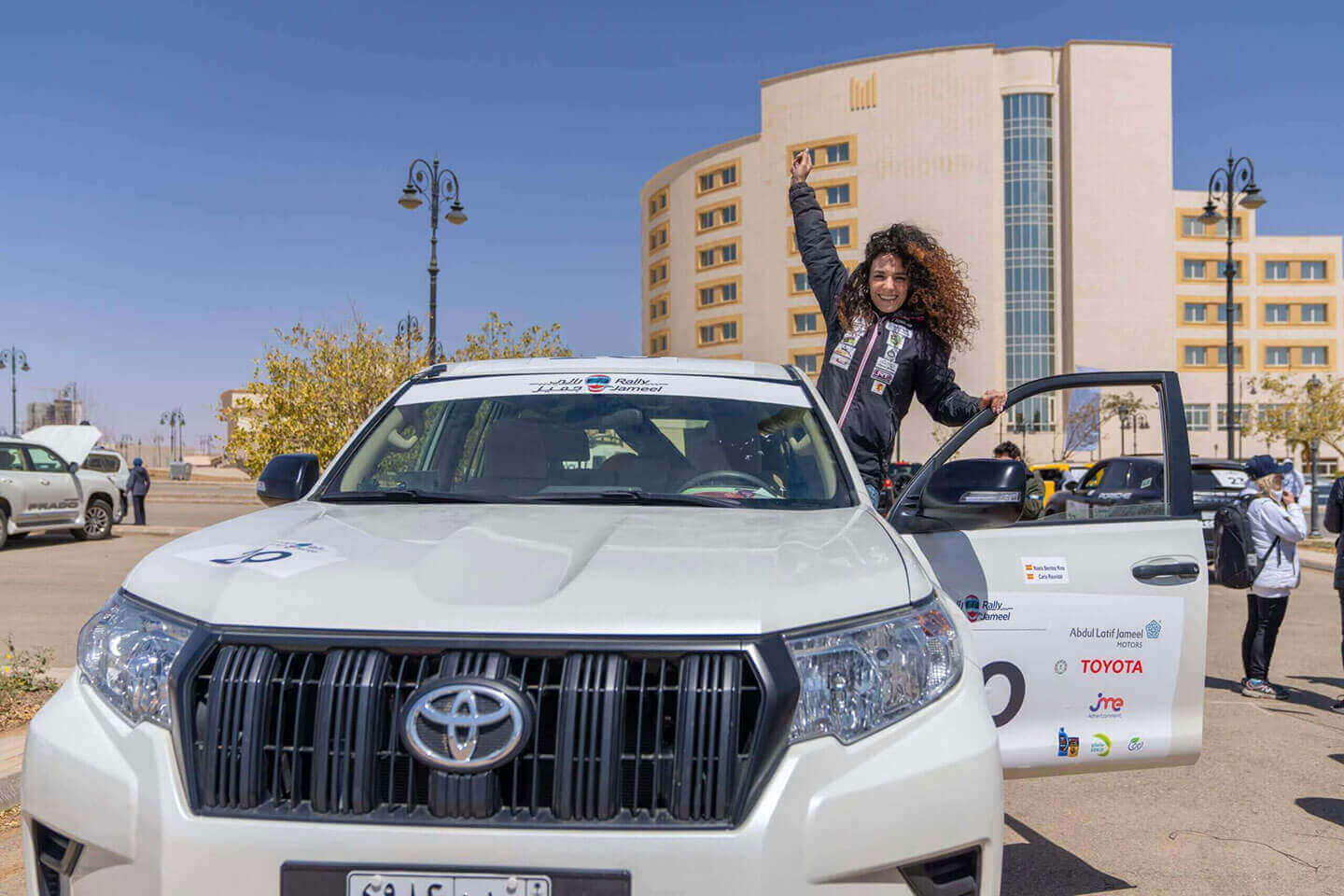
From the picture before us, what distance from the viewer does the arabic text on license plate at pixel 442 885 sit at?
1910 mm

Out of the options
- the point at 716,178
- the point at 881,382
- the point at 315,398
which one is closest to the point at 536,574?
the point at 881,382

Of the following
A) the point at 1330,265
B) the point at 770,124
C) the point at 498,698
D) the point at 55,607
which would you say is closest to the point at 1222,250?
the point at 1330,265

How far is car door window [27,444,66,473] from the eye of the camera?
18594 mm

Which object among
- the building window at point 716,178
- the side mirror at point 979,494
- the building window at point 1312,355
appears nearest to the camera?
the side mirror at point 979,494

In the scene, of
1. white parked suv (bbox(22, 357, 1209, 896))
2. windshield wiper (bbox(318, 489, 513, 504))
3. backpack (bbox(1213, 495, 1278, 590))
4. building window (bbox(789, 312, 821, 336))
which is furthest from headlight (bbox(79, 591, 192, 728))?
building window (bbox(789, 312, 821, 336))

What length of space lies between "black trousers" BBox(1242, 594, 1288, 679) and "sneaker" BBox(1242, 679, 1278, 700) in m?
0.04

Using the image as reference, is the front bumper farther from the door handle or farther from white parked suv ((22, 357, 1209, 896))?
the door handle

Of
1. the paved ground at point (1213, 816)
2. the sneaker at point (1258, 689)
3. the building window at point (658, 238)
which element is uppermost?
the building window at point (658, 238)

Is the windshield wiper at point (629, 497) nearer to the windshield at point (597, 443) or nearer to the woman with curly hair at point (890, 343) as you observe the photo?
the windshield at point (597, 443)

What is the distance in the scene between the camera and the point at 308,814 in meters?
1.98

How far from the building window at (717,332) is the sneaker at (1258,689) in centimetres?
6966

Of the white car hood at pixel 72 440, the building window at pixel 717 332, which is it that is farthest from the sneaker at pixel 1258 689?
the building window at pixel 717 332

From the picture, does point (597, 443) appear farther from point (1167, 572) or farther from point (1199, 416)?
point (1199, 416)

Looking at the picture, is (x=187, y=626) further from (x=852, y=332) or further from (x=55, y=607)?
(x=55, y=607)
